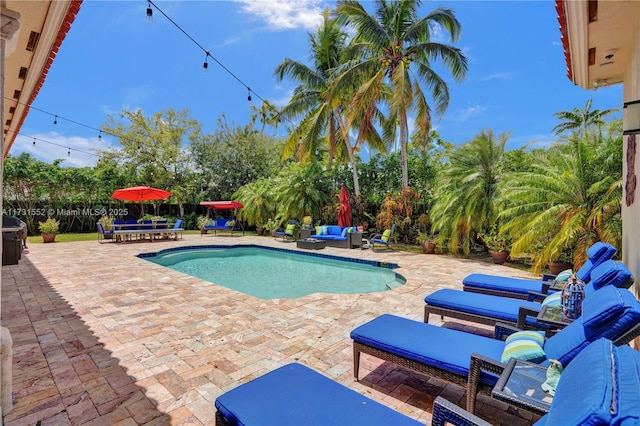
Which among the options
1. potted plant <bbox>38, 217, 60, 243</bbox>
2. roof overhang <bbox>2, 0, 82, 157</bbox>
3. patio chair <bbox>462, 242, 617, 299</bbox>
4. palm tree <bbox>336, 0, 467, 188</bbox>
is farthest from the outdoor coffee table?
potted plant <bbox>38, 217, 60, 243</bbox>

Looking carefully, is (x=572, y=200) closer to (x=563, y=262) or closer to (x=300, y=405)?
(x=563, y=262)

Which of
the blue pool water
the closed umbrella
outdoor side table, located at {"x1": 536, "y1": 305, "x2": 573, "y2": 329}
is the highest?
the closed umbrella

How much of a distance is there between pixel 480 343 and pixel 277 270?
8032mm

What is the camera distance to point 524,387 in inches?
80.0

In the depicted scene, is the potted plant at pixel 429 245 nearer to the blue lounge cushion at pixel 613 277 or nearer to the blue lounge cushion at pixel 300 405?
the blue lounge cushion at pixel 613 277

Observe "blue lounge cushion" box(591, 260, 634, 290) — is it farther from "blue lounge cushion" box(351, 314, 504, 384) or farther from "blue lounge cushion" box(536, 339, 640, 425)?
"blue lounge cushion" box(536, 339, 640, 425)

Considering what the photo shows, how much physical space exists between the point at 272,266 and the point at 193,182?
16267 mm

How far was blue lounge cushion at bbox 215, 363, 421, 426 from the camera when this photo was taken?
1878 millimetres

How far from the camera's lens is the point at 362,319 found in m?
4.83

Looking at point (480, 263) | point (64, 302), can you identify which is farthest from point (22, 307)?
point (480, 263)

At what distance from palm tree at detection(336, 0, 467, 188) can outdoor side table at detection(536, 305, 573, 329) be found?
32.6ft

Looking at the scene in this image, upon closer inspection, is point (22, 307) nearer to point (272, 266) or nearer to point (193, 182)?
point (272, 266)

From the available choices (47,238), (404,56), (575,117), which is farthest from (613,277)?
(575,117)

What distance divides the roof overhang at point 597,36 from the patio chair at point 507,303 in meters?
2.58
